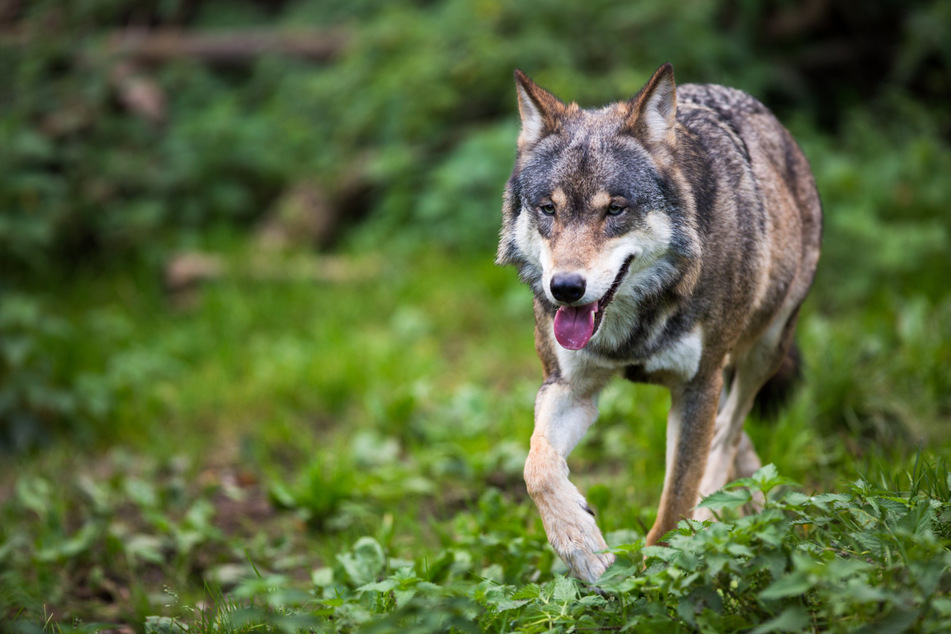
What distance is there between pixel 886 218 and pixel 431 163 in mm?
4440

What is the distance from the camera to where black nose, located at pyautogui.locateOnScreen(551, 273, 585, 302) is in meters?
2.85

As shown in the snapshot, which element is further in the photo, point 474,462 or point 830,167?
point 830,167

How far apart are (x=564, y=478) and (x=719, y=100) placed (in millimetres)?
2039

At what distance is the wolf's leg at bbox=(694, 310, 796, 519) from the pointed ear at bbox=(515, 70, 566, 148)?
61.2 inches

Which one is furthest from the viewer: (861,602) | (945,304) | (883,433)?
(945,304)

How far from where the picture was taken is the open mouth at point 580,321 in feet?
9.64

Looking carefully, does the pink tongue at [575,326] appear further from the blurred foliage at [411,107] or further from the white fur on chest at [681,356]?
the blurred foliage at [411,107]

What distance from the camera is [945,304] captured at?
19.3ft

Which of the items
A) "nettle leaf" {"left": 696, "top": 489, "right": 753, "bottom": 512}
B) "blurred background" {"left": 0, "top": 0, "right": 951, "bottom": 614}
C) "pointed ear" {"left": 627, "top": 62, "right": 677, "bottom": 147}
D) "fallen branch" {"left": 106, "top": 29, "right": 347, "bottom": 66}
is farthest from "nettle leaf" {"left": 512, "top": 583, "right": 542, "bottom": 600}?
"fallen branch" {"left": 106, "top": 29, "right": 347, "bottom": 66}

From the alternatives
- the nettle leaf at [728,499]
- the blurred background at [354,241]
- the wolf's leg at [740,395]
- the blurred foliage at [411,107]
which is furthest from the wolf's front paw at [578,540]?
the blurred foliage at [411,107]

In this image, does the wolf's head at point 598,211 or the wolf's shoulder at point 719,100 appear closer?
the wolf's head at point 598,211

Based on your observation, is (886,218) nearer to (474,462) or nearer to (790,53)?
(790,53)

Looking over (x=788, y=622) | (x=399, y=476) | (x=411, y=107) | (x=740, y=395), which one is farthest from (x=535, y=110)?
(x=411, y=107)

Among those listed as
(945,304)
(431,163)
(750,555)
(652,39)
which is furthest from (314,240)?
(750,555)
